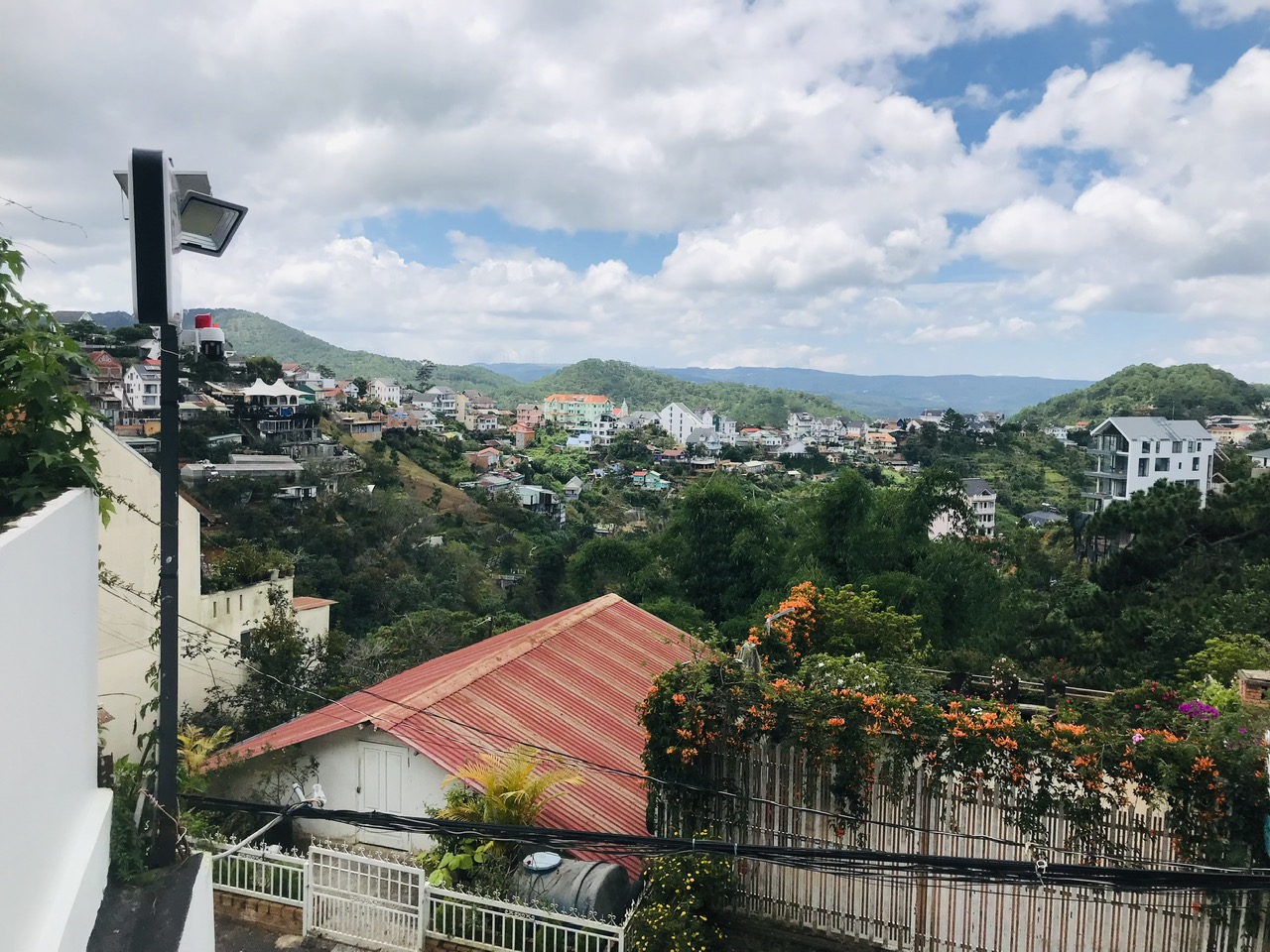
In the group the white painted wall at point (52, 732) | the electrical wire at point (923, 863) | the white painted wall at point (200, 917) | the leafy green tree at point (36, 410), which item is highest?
the leafy green tree at point (36, 410)

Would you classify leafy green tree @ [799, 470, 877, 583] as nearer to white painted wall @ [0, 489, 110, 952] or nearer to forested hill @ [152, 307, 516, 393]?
white painted wall @ [0, 489, 110, 952]

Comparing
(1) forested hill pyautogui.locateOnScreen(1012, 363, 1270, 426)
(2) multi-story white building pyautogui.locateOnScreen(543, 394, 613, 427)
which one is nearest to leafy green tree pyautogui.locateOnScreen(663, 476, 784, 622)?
(1) forested hill pyautogui.locateOnScreen(1012, 363, 1270, 426)

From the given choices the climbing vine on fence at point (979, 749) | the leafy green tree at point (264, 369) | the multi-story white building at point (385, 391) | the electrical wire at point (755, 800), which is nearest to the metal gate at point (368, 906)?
the electrical wire at point (755, 800)

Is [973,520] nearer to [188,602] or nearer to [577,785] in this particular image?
[577,785]

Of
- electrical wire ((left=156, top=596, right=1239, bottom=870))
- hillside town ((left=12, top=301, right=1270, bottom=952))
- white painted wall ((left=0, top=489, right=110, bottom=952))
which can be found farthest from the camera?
electrical wire ((left=156, top=596, right=1239, bottom=870))

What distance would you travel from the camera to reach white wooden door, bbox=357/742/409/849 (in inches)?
281

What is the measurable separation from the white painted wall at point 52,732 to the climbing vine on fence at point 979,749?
3.81m

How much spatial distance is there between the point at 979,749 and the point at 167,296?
4874 mm

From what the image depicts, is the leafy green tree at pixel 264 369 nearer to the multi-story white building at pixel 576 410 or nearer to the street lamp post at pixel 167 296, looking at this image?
the street lamp post at pixel 167 296

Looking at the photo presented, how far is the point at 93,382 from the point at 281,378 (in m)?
58.5

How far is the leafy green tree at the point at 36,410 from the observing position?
8.50ft

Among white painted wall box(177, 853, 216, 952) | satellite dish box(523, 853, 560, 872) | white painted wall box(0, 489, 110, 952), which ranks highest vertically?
white painted wall box(0, 489, 110, 952)

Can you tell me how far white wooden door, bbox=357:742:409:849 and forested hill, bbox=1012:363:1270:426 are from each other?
76919 mm

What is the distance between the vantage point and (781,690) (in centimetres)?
570
